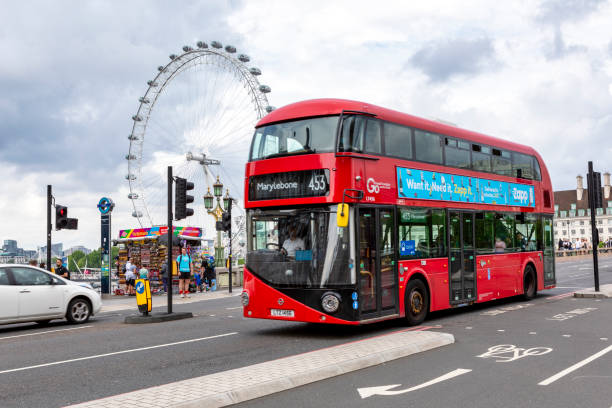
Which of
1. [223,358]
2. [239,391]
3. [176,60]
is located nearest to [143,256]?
[176,60]

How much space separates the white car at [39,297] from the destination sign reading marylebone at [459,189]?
8673 mm

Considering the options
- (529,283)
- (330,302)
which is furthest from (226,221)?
(330,302)

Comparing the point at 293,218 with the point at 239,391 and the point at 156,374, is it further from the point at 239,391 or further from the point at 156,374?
the point at 239,391

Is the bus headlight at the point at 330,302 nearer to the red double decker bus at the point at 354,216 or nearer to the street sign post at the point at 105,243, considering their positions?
the red double decker bus at the point at 354,216

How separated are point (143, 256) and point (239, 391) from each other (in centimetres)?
2412

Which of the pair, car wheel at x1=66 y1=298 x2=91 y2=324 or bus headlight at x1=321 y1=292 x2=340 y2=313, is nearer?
bus headlight at x1=321 y1=292 x2=340 y2=313


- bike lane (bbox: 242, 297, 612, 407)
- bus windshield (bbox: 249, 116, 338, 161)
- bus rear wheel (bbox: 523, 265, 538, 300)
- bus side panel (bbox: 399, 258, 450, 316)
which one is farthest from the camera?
bus rear wheel (bbox: 523, 265, 538, 300)

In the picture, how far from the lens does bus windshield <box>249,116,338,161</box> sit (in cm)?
1116

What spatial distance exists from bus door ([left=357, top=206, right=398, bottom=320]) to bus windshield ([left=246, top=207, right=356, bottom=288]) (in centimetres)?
38

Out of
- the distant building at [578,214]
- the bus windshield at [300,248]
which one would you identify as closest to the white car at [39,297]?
the bus windshield at [300,248]

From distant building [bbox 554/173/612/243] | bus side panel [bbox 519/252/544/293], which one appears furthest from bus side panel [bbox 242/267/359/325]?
distant building [bbox 554/173/612/243]

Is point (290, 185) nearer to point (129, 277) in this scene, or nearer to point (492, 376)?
point (492, 376)

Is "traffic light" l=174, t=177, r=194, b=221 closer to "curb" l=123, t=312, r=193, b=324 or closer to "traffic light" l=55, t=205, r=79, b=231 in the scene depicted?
"curb" l=123, t=312, r=193, b=324

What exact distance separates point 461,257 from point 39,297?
9.80 metres
